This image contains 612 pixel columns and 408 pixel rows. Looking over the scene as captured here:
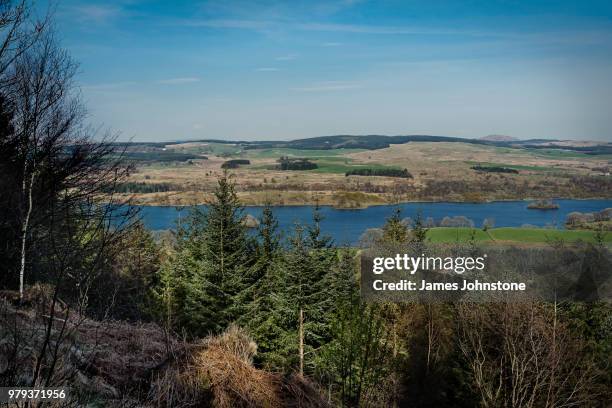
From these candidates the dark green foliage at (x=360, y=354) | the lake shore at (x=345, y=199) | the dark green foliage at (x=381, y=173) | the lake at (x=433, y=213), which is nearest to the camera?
the dark green foliage at (x=360, y=354)

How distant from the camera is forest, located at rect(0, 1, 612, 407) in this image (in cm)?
389

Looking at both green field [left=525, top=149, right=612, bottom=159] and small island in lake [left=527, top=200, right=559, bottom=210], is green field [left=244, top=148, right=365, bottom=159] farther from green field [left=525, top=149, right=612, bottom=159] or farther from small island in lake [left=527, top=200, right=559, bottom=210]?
small island in lake [left=527, top=200, right=559, bottom=210]

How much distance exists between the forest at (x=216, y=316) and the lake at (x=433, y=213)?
98.4 feet

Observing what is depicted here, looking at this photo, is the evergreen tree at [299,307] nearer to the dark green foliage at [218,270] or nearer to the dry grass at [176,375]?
the dark green foliage at [218,270]

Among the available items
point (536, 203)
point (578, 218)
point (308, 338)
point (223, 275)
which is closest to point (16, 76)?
point (223, 275)

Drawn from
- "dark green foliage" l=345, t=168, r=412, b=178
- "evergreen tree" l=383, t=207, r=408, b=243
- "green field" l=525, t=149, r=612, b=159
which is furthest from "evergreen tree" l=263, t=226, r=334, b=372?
"green field" l=525, t=149, r=612, b=159

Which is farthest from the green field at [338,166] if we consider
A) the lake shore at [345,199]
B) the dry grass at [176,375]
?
the dry grass at [176,375]

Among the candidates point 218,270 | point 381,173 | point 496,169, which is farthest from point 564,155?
point 218,270

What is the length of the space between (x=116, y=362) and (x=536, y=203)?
284ft

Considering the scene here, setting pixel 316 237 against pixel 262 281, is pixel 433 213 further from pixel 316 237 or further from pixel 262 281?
pixel 316 237

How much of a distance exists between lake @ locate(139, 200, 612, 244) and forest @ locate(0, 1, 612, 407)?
2999cm

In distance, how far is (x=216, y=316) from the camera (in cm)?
1641

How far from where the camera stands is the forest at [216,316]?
3.89 metres

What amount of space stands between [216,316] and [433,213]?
6301 cm
